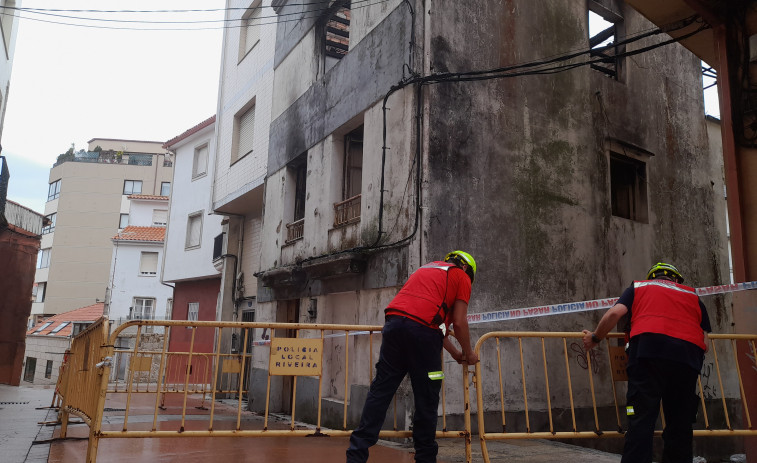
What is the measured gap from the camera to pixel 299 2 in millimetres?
13562

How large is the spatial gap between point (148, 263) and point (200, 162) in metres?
14.0

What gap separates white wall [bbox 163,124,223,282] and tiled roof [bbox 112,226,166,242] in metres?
11.0

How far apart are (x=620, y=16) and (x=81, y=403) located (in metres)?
11.2

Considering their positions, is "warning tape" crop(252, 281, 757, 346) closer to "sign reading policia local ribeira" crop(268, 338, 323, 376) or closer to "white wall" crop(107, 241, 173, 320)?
"sign reading policia local ribeira" crop(268, 338, 323, 376)

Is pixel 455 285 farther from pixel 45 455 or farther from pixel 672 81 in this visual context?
pixel 672 81

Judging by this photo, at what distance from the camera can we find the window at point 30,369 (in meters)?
37.1

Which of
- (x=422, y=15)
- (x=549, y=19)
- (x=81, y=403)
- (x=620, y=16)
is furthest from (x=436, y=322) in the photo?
(x=620, y=16)

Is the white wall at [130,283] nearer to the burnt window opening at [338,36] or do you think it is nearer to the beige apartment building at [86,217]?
the beige apartment building at [86,217]

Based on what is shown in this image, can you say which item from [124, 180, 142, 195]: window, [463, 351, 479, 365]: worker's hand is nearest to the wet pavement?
[463, 351, 479, 365]: worker's hand

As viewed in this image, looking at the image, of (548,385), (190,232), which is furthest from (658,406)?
(190,232)

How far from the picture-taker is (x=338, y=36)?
1267cm

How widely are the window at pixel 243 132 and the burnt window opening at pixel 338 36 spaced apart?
4.39 m

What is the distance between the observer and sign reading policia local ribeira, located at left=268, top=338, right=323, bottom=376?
5496 millimetres

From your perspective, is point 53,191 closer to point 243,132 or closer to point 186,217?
point 186,217
